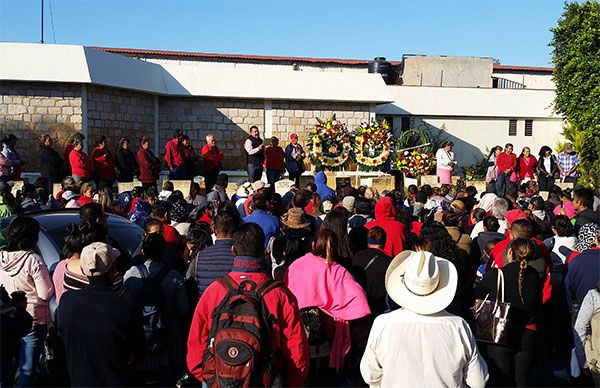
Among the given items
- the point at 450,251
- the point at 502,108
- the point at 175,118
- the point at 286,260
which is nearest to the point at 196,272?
the point at 286,260

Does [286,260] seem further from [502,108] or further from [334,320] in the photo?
[502,108]

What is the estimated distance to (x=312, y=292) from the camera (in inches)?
235

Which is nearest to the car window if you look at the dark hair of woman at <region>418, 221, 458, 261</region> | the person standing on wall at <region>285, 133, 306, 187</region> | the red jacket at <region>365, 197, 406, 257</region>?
the red jacket at <region>365, 197, 406, 257</region>

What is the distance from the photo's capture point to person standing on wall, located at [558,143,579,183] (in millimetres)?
19734

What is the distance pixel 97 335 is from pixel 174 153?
12.4 meters

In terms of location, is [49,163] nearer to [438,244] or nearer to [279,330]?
[438,244]

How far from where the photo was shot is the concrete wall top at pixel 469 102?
2525 cm

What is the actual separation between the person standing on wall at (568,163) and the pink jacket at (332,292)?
15.3 metres

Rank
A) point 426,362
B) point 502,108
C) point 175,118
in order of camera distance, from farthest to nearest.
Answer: point 502,108 < point 175,118 < point 426,362

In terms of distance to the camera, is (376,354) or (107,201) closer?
(376,354)

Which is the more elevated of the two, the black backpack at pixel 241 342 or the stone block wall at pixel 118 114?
the stone block wall at pixel 118 114

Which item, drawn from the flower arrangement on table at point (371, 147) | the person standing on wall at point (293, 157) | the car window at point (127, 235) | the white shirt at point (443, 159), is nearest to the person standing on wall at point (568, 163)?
the white shirt at point (443, 159)

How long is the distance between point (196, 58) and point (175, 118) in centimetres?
797

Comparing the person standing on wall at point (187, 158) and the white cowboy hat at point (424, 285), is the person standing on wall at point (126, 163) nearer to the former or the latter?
the person standing on wall at point (187, 158)
